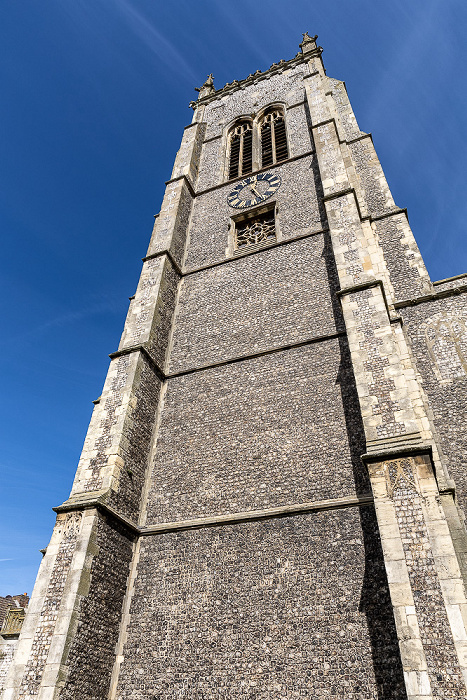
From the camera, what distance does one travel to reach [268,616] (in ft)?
21.3

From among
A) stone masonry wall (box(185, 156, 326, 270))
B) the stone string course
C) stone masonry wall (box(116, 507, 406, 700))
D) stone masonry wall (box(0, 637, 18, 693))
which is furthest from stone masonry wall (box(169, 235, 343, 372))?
stone masonry wall (box(0, 637, 18, 693))

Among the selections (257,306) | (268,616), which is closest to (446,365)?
(257,306)

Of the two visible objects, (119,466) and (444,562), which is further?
(119,466)

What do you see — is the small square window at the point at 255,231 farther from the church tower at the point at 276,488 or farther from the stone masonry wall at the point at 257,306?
the stone masonry wall at the point at 257,306

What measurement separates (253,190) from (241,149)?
3909 mm

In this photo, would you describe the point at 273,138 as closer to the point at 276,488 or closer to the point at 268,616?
the point at 276,488

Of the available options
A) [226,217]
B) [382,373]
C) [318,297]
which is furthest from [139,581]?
[226,217]

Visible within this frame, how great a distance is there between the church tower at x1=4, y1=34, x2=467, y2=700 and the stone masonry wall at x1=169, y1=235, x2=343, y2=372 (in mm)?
49

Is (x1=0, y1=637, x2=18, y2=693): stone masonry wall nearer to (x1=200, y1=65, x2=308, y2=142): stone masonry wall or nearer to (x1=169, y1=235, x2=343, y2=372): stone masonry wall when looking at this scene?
(x1=169, y1=235, x2=343, y2=372): stone masonry wall

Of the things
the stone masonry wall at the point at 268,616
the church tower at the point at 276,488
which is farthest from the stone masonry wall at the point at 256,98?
the stone masonry wall at the point at 268,616

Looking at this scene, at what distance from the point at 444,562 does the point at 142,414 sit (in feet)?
19.5

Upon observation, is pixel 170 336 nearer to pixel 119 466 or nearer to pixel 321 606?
pixel 119 466

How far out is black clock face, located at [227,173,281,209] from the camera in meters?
14.2

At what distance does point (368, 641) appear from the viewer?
5.79 m
